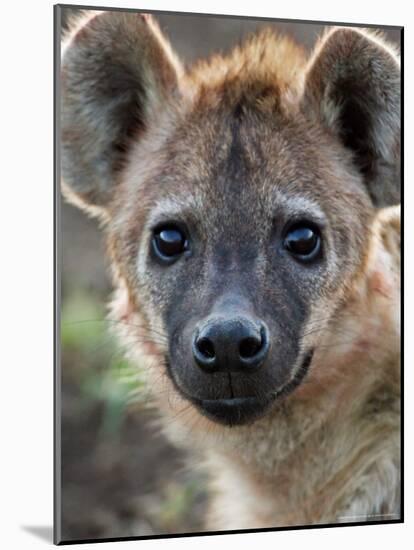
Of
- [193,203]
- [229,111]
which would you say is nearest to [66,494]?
[193,203]

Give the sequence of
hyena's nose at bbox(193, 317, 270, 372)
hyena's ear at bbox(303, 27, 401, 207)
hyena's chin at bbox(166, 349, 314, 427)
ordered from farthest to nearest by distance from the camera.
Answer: hyena's ear at bbox(303, 27, 401, 207) < hyena's chin at bbox(166, 349, 314, 427) < hyena's nose at bbox(193, 317, 270, 372)

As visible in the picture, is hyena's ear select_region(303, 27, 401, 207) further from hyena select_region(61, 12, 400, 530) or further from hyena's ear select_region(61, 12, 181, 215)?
hyena's ear select_region(61, 12, 181, 215)

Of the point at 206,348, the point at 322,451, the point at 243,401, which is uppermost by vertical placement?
the point at 206,348

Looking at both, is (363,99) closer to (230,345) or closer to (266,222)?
(266,222)

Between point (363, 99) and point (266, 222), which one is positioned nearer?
point (266, 222)

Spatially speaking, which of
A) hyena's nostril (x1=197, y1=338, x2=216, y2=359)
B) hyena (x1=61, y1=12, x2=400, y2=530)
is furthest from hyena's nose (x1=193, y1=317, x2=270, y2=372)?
hyena (x1=61, y1=12, x2=400, y2=530)

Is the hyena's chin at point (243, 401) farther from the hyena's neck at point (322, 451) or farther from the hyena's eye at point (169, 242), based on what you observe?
the hyena's eye at point (169, 242)

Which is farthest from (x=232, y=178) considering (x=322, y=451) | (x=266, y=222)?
(x=322, y=451)
